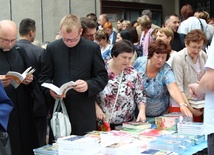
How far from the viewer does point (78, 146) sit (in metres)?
2.75

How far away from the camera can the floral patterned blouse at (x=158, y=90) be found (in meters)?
4.04

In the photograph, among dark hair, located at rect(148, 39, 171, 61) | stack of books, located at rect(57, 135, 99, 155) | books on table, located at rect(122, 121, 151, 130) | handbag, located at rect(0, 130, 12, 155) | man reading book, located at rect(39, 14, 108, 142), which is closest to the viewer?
handbag, located at rect(0, 130, 12, 155)

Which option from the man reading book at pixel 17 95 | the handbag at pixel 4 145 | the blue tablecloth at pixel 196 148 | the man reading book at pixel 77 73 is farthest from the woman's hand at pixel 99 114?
the handbag at pixel 4 145

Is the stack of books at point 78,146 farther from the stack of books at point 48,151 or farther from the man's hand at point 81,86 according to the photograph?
the man's hand at point 81,86

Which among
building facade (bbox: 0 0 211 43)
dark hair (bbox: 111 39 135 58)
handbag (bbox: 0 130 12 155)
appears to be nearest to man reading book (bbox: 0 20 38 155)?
dark hair (bbox: 111 39 135 58)

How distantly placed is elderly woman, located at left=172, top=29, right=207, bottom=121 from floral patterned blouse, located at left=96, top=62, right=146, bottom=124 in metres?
0.63

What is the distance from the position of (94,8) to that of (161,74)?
961 centimetres

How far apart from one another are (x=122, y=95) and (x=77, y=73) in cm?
55

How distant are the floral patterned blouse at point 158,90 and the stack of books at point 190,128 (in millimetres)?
567

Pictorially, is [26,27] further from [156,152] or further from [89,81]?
[156,152]

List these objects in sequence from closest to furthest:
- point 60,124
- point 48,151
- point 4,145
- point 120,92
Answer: point 4,145
point 48,151
point 60,124
point 120,92

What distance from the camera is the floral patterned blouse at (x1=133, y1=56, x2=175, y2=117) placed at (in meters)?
4.04

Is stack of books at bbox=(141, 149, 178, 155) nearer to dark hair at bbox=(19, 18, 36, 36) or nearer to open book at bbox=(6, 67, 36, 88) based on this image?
open book at bbox=(6, 67, 36, 88)

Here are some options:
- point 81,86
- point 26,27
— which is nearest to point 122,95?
point 81,86
